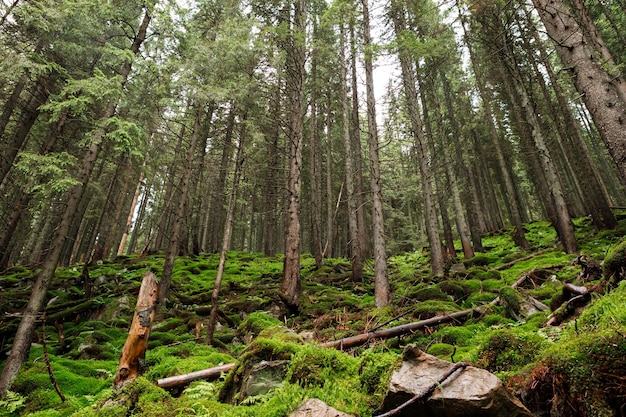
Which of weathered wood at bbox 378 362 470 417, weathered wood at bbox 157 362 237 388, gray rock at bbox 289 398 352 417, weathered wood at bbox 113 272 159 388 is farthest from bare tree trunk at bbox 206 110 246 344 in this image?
weathered wood at bbox 378 362 470 417

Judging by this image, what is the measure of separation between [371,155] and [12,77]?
10.7 metres

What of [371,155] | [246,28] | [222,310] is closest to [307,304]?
[222,310]

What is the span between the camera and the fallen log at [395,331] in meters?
4.81

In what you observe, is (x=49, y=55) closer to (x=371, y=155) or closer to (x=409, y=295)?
(x=371, y=155)

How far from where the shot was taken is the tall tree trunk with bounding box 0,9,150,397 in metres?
6.67

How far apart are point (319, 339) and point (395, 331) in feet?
5.50

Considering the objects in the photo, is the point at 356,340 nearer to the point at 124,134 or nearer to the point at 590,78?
the point at 590,78

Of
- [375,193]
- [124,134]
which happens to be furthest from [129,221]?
[375,193]

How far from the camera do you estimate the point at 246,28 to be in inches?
463

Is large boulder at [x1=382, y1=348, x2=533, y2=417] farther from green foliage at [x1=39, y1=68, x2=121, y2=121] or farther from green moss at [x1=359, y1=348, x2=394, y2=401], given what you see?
green foliage at [x1=39, y1=68, x2=121, y2=121]

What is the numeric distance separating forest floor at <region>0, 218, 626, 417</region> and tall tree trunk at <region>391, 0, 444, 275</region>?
2.90 feet

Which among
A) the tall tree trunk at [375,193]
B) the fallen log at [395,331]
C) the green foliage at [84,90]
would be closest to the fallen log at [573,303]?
the fallen log at [395,331]

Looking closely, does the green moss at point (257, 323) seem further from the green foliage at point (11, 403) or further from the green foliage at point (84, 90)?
the green foliage at point (84, 90)

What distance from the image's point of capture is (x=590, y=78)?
5473mm
